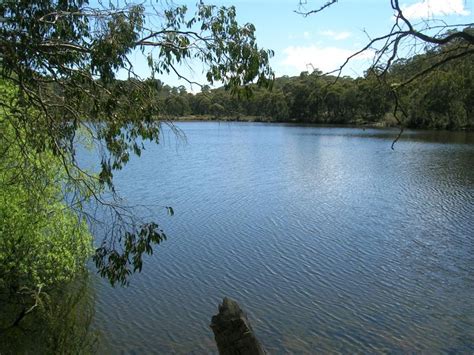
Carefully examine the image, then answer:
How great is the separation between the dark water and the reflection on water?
42 centimetres

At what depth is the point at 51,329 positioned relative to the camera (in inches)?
319

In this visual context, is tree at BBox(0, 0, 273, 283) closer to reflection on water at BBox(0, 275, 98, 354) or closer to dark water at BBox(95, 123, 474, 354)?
dark water at BBox(95, 123, 474, 354)

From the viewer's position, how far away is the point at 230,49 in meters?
4.44

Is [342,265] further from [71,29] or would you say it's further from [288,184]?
[288,184]

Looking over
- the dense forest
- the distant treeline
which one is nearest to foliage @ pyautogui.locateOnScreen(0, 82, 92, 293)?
the dense forest

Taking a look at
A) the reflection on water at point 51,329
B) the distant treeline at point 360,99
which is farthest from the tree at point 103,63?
the reflection on water at point 51,329

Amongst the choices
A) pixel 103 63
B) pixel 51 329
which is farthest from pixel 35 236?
pixel 103 63

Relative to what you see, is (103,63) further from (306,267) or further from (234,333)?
(306,267)

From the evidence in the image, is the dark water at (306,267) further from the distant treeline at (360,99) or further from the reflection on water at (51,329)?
the distant treeline at (360,99)

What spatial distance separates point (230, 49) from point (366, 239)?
12.3m

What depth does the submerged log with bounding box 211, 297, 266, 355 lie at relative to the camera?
288cm

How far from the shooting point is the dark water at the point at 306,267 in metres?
9.03

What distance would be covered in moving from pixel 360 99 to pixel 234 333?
7.53 metres

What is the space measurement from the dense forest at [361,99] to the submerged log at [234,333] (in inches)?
93.0
